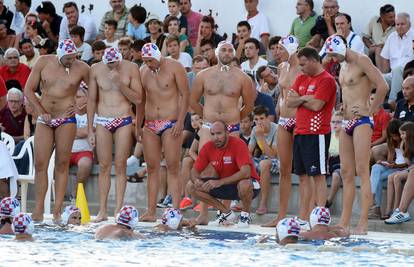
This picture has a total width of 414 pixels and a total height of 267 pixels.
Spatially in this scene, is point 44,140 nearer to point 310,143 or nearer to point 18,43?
point 310,143

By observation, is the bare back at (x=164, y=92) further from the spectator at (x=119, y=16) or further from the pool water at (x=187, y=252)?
the spectator at (x=119, y=16)

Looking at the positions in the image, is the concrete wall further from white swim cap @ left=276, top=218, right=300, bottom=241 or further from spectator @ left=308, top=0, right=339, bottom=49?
white swim cap @ left=276, top=218, right=300, bottom=241

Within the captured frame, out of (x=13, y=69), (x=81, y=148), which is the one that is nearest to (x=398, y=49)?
(x=81, y=148)

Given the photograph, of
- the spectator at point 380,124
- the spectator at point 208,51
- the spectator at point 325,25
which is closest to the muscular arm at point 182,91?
the spectator at point 380,124

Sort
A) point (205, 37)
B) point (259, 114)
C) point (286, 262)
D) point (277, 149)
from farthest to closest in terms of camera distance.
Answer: point (205, 37), point (259, 114), point (277, 149), point (286, 262)

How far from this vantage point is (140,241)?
1388 centimetres

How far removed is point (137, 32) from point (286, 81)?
20.5 ft

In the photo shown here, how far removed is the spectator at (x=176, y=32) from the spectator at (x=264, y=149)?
141 inches

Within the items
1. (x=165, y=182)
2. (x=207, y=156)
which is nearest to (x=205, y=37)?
(x=165, y=182)

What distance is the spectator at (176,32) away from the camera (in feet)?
67.0

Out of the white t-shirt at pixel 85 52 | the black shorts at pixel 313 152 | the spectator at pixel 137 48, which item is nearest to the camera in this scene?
the black shorts at pixel 313 152

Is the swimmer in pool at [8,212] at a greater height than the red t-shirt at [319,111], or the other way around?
the red t-shirt at [319,111]

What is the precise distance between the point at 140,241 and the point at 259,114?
154 inches

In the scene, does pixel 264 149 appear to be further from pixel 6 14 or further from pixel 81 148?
pixel 6 14
